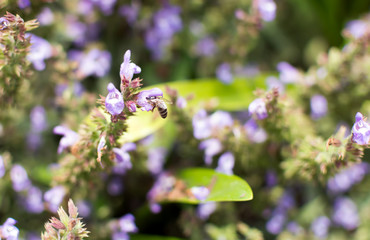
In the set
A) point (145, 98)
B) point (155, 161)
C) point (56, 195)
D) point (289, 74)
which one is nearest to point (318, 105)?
point (289, 74)

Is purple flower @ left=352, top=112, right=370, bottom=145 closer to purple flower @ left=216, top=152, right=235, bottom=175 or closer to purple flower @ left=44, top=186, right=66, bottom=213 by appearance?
purple flower @ left=216, top=152, right=235, bottom=175

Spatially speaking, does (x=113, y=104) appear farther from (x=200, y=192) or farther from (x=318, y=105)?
(x=318, y=105)

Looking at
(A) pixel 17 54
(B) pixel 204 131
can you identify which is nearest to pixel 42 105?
(A) pixel 17 54

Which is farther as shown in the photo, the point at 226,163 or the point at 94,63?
the point at 94,63

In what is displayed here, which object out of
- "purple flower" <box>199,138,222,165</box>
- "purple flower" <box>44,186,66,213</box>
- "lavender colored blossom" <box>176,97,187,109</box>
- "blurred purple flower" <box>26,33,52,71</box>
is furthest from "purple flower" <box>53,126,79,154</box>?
"purple flower" <box>199,138,222,165</box>

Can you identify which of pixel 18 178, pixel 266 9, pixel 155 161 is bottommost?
pixel 18 178

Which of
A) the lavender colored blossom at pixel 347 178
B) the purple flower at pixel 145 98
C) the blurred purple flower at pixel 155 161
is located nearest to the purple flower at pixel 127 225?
the blurred purple flower at pixel 155 161
